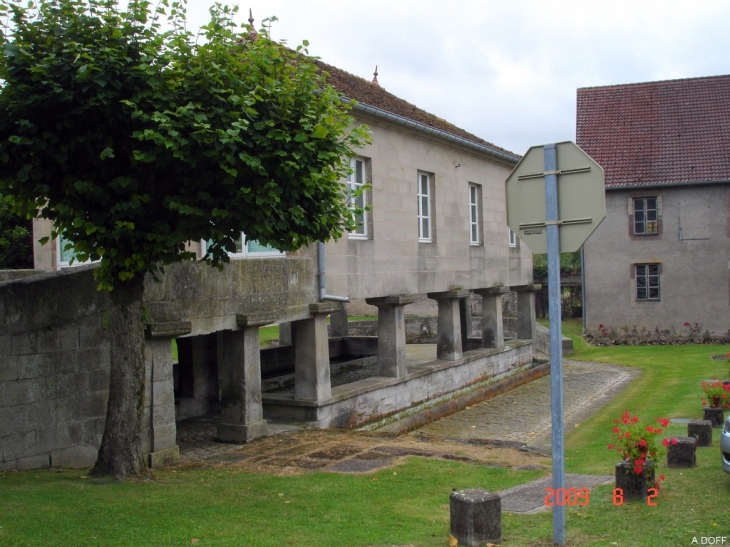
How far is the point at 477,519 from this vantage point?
5.84m

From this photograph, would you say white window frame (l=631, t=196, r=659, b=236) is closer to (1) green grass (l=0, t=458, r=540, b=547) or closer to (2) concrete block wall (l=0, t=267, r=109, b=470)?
(1) green grass (l=0, t=458, r=540, b=547)

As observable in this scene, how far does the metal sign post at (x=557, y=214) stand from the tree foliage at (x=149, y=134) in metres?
3.15

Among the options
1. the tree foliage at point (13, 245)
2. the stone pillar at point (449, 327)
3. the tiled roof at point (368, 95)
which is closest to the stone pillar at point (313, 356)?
the tiled roof at point (368, 95)

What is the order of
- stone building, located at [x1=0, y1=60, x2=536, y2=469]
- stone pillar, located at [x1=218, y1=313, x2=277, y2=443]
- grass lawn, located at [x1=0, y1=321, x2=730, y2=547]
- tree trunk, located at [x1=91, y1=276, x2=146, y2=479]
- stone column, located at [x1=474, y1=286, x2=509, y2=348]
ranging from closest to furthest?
1. grass lawn, located at [x1=0, y1=321, x2=730, y2=547]
2. tree trunk, located at [x1=91, y1=276, x2=146, y2=479]
3. stone building, located at [x1=0, y1=60, x2=536, y2=469]
4. stone pillar, located at [x1=218, y1=313, x2=277, y2=443]
5. stone column, located at [x1=474, y1=286, x2=509, y2=348]

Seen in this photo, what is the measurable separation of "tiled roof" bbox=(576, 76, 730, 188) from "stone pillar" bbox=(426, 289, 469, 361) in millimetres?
15362

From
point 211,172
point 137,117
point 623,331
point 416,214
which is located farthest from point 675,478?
point 623,331

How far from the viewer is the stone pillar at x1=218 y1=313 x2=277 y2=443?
11352 mm

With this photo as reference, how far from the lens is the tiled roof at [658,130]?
3078cm

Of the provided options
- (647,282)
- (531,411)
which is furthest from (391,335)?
(647,282)

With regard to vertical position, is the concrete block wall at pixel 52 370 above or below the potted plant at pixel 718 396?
above

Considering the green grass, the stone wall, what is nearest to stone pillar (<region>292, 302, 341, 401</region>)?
the stone wall

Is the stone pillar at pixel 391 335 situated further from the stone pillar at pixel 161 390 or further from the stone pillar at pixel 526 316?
the stone pillar at pixel 526 316

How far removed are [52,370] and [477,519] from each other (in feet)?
17.5

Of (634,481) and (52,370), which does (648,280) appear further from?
(52,370)
